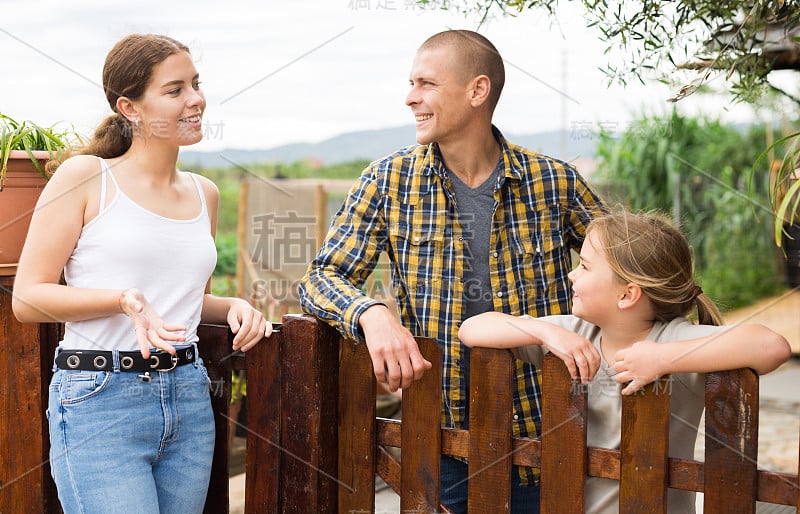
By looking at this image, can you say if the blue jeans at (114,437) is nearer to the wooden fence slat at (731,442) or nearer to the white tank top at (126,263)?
the white tank top at (126,263)

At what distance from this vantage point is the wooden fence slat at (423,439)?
1829mm

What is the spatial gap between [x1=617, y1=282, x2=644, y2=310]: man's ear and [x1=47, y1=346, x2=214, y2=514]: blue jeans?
0.92m

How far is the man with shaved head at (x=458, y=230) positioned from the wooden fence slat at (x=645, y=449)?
1.11ft

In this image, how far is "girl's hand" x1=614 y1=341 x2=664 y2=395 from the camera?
1.56 m

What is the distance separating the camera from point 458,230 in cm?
200

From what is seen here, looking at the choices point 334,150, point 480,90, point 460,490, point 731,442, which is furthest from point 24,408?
point 334,150

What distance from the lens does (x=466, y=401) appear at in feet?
6.54

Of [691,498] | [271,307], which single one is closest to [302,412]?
[691,498]

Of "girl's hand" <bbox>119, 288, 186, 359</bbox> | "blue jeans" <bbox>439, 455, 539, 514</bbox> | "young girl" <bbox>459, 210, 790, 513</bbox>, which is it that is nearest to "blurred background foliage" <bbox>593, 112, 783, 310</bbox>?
"blue jeans" <bbox>439, 455, 539, 514</bbox>

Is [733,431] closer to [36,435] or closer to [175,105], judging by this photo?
[175,105]

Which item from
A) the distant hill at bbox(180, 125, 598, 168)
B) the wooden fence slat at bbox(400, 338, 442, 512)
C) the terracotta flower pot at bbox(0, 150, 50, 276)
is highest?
the distant hill at bbox(180, 125, 598, 168)

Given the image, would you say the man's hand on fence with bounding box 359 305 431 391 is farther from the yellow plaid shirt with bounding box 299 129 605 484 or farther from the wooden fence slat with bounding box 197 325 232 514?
the wooden fence slat with bounding box 197 325 232 514

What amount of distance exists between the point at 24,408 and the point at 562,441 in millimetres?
1292

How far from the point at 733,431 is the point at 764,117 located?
787 centimetres
